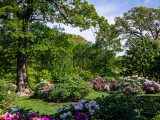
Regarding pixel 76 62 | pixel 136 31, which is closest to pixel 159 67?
pixel 76 62

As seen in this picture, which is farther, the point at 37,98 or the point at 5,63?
the point at 5,63

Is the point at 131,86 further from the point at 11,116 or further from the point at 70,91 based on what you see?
the point at 11,116

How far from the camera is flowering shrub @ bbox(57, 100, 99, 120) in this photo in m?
7.94

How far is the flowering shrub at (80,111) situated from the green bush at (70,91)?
40.9 ft

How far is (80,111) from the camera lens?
834cm

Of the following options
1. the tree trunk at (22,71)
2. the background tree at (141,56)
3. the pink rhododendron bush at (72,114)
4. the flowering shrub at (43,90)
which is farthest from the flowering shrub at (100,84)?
the pink rhododendron bush at (72,114)

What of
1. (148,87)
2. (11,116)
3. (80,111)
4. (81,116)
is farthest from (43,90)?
(11,116)

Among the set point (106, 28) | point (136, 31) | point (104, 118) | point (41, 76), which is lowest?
point (104, 118)

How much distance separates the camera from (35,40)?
25516mm

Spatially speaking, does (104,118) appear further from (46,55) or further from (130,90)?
(46,55)

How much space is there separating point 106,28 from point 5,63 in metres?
7.03

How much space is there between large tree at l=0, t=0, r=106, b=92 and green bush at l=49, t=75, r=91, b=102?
4.27m

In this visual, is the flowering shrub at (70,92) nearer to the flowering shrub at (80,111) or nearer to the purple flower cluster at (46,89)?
the purple flower cluster at (46,89)

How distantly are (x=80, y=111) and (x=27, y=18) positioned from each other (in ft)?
60.9
